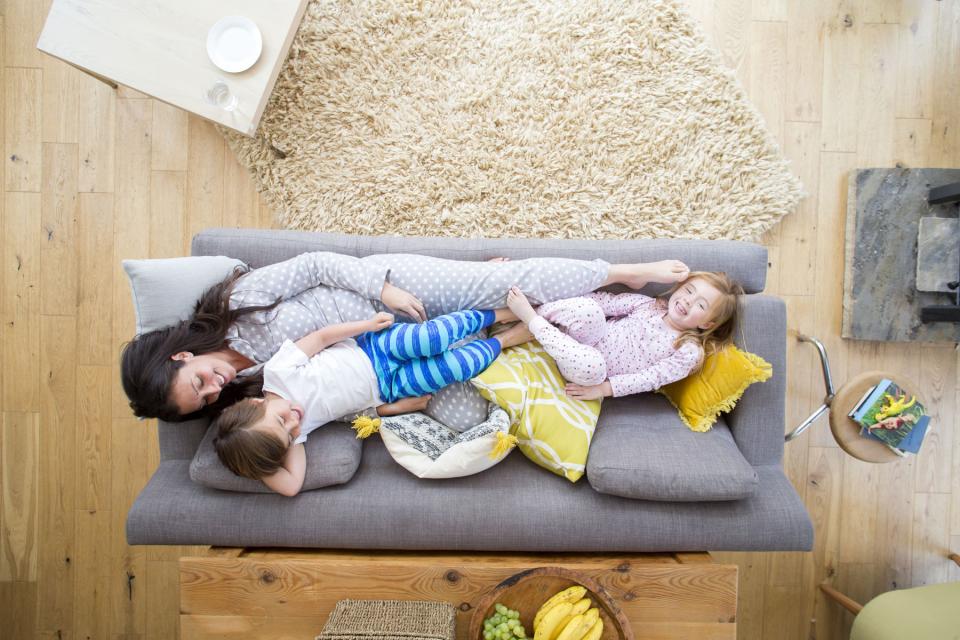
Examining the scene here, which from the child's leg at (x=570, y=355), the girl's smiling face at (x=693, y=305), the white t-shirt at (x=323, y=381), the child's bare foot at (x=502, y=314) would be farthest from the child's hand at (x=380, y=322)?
the girl's smiling face at (x=693, y=305)

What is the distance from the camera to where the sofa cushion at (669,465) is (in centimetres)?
166

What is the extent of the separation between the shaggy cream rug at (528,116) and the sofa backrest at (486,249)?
30 centimetres

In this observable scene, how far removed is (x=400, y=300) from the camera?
5.90ft

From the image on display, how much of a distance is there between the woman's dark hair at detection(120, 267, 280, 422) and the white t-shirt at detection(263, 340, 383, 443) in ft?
0.49

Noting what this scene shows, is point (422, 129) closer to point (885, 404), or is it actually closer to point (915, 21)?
point (885, 404)

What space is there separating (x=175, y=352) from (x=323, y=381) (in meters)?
0.44

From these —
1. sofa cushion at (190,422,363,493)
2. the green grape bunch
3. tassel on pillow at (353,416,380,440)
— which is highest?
tassel on pillow at (353,416,380,440)

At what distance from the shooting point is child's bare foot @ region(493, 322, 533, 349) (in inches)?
74.7

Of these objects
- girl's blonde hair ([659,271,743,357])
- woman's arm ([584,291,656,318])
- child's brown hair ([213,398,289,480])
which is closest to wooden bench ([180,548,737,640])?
child's brown hair ([213,398,289,480])

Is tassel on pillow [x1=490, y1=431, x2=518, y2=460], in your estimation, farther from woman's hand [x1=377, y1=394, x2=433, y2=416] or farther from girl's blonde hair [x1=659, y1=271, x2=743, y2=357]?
girl's blonde hair [x1=659, y1=271, x2=743, y2=357]

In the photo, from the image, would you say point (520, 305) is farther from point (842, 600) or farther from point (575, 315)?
point (842, 600)

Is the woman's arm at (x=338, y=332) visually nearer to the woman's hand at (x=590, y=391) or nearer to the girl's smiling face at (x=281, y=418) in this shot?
the girl's smiling face at (x=281, y=418)

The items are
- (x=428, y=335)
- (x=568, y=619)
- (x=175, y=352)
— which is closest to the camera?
(x=568, y=619)

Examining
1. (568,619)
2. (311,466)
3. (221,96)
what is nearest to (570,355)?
(568,619)
